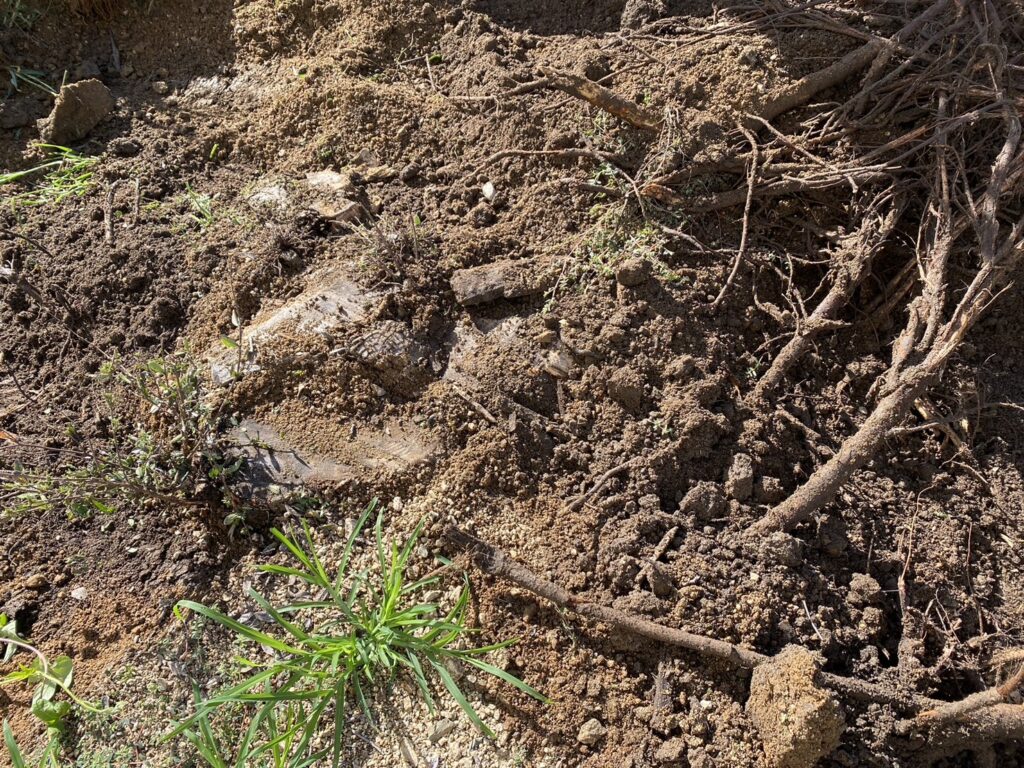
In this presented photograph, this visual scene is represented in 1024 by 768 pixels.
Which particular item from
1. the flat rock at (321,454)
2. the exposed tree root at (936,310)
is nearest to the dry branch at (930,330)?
the exposed tree root at (936,310)

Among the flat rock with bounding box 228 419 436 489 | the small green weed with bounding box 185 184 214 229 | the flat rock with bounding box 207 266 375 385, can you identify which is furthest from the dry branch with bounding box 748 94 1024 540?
the small green weed with bounding box 185 184 214 229

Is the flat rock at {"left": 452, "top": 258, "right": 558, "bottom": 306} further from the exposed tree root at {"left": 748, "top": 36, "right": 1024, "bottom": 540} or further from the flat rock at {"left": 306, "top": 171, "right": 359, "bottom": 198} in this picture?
the exposed tree root at {"left": 748, "top": 36, "right": 1024, "bottom": 540}

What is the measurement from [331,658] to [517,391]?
90 cm

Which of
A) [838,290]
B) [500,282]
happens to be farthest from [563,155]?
[838,290]

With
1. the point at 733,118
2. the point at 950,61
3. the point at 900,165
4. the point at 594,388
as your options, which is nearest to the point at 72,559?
the point at 594,388

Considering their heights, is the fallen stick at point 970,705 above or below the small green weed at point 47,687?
above

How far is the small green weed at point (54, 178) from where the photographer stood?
271 cm

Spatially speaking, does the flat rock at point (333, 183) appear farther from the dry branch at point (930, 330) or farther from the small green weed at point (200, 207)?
the dry branch at point (930, 330)

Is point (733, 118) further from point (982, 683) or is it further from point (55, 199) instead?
point (55, 199)

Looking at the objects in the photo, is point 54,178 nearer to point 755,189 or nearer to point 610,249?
point 610,249

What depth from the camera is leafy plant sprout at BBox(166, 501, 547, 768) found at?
181 cm

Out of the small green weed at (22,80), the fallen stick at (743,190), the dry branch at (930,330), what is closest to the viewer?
the dry branch at (930,330)

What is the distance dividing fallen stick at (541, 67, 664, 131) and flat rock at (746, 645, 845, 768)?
1697 millimetres

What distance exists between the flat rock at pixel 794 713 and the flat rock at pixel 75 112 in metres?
3.05
